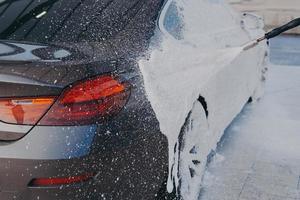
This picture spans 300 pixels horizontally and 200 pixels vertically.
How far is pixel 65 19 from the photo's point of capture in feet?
9.96

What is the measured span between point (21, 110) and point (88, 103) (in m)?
0.32

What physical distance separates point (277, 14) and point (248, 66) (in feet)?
26.4

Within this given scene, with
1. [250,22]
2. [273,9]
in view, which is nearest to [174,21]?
[250,22]

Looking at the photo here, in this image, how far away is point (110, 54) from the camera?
2.73 metres

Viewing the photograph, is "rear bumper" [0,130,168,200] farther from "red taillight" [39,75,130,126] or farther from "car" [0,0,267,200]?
"red taillight" [39,75,130,126]

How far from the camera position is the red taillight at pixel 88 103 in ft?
7.91

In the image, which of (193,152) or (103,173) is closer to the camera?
(103,173)

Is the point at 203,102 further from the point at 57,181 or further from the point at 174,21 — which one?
the point at 57,181

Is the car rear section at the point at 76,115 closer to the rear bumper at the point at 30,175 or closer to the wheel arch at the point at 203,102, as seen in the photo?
the rear bumper at the point at 30,175

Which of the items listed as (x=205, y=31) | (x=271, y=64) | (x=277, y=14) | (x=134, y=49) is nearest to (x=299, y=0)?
(x=277, y=14)

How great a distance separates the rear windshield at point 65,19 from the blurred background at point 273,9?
9.73 m

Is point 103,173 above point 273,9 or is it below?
above

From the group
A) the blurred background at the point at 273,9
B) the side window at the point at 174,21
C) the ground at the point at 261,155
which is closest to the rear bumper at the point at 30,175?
the side window at the point at 174,21

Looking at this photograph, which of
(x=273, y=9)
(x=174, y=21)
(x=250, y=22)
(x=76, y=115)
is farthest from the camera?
(x=273, y=9)
